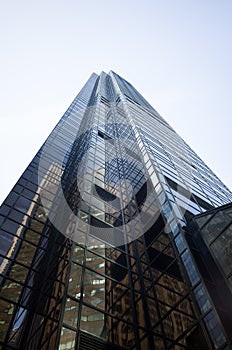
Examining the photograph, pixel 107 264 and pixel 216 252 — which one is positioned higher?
pixel 216 252

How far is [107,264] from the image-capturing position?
13.5 meters

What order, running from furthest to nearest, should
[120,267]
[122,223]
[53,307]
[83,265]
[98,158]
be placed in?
1. [98,158]
2. [122,223]
3. [120,267]
4. [83,265]
5. [53,307]

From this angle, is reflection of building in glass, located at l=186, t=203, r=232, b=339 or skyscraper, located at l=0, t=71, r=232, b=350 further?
reflection of building in glass, located at l=186, t=203, r=232, b=339

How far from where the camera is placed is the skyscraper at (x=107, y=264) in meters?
9.90

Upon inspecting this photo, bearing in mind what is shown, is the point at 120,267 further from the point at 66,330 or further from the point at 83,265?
the point at 66,330

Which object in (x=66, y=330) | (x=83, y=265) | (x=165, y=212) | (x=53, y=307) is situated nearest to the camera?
(x=66, y=330)

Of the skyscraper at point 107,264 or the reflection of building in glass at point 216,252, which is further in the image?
the reflection of building in glass at point 216,252

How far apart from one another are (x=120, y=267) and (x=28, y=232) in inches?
257

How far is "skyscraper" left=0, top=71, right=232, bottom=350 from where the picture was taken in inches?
390

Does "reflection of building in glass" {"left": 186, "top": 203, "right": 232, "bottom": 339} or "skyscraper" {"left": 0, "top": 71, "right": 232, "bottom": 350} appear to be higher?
"reflection of building in glass" {"left": 186, "top": 203, "right": 232, "bottom": 339}

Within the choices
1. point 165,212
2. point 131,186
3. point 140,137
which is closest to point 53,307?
point 165,212

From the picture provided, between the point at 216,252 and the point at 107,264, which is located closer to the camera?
the point at 216,252

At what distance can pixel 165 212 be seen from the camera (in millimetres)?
14875

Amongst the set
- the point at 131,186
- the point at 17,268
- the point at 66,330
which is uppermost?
the point at 131,186
